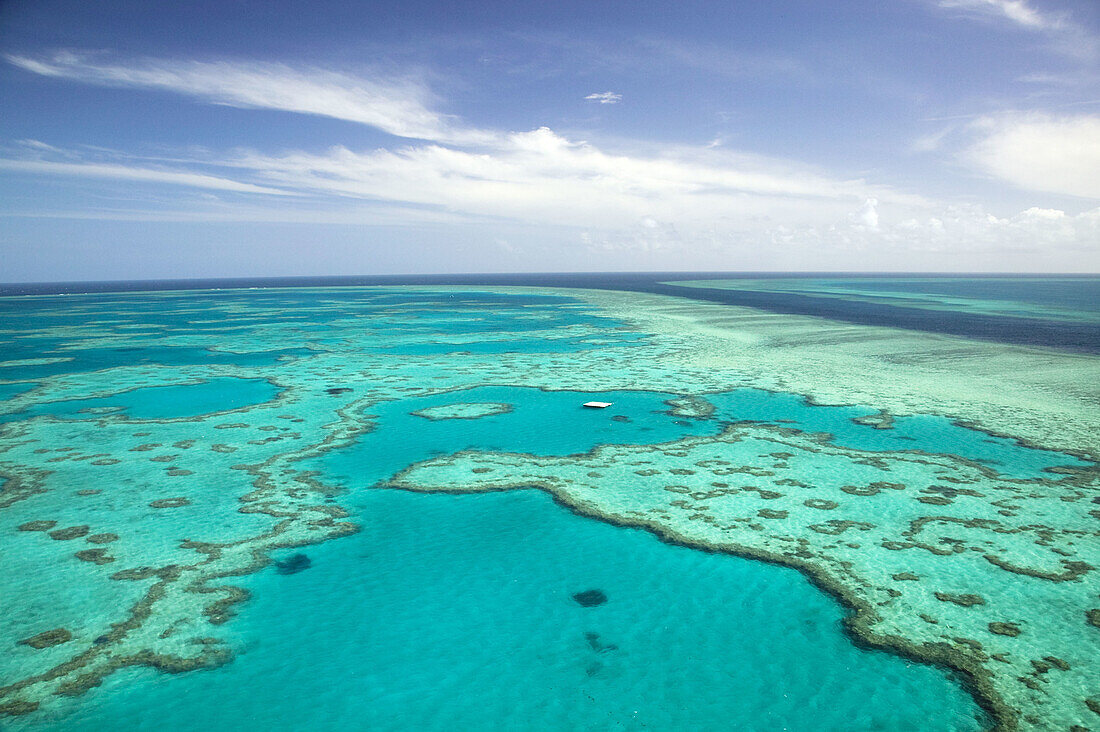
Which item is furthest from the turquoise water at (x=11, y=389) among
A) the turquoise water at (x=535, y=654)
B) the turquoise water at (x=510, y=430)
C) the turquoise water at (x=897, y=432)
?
the turquoise water at (x=897, y=432)

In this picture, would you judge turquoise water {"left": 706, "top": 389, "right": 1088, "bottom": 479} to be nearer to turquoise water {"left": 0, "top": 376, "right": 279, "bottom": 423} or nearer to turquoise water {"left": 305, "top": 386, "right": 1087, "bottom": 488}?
turquoise water {"left": 305, "top": 386, "right": 1087, "bottom": 488}

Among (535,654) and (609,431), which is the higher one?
(609,431)

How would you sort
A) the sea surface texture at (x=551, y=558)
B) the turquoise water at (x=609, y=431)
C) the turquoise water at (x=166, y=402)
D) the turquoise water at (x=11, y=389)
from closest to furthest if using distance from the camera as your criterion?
the sea surface texture at (x=551, y=558), the turquoise water at (x=609, y=431), the turquoise water at (x=166, y=402), the turquoise water at (x=11, y=389)

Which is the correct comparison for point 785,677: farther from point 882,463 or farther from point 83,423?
point 83,423

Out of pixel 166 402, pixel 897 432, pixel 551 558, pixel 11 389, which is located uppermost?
pixel 11 389

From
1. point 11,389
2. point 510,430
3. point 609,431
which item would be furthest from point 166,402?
point 609,431

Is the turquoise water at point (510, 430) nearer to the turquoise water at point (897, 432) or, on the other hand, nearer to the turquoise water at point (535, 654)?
the turquoise water at point (897, 432)

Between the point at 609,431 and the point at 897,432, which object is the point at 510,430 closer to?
the point at 609,431
